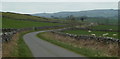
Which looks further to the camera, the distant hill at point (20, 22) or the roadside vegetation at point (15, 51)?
the distant hill at point (20, 22)

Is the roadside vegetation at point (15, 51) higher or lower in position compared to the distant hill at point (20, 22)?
higher

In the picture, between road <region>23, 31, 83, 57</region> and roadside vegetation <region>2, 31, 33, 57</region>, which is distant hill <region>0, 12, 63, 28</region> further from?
roadside vegetation <region>2, 31, 33, 57</region>

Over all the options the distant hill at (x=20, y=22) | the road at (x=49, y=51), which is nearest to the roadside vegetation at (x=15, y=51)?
the road at (x=49, y=51)

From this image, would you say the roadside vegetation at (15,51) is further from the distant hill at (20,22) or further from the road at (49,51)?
the distant hill at (20,22)

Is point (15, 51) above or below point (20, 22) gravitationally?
above

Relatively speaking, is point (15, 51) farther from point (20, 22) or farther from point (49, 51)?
point (20, 22)

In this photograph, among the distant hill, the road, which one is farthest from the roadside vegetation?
the distant hill

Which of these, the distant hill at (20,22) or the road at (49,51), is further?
the distant hill at (20,22)

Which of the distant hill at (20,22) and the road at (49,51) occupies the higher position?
the road at (49,51)

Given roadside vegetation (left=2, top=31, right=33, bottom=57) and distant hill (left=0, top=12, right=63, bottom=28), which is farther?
distant hill (left=0, top=12, right=63, bottom=28)

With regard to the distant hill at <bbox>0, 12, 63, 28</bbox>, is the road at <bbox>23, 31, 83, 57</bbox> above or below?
above

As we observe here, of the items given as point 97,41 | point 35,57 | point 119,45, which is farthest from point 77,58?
point 97,41

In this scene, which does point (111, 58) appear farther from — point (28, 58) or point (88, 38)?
point (88, 38)

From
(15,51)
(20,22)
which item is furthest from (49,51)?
(20,22)
